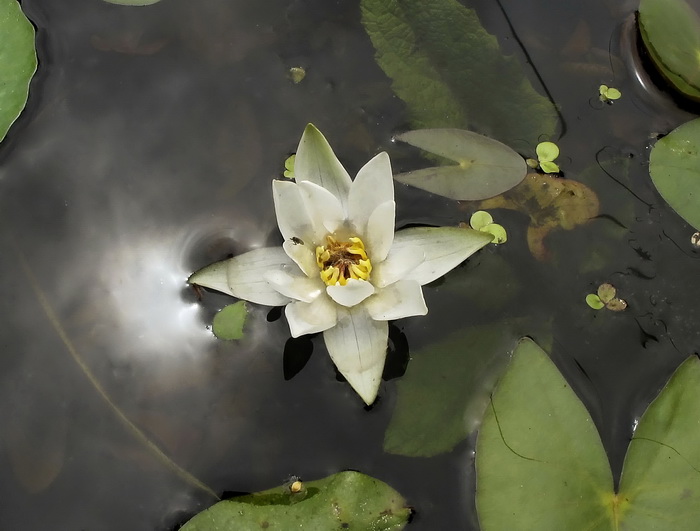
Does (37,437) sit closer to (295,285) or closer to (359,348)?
(295,285)

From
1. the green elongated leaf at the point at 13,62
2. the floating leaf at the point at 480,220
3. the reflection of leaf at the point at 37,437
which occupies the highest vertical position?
the green elongated leaf at the point at 13,62

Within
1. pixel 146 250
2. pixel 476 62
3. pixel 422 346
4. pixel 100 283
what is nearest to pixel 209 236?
pixel 146 250

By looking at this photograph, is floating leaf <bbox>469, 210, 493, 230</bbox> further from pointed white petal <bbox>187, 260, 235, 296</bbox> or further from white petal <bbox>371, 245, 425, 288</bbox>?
pointed white petal <bbox>187, 260, 235, 296</bbox>

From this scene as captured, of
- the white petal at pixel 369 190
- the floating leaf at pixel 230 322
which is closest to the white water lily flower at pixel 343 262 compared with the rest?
the white petal at pixel 369 190

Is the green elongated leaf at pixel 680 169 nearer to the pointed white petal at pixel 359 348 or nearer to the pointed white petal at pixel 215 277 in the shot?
the pointed white petal at pixel 359 348

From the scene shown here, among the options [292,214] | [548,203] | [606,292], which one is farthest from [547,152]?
[292,214]

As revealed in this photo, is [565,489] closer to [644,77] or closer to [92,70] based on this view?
[644,77]
